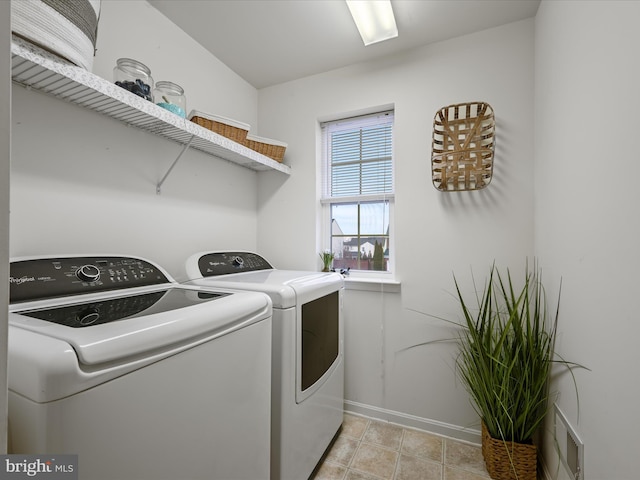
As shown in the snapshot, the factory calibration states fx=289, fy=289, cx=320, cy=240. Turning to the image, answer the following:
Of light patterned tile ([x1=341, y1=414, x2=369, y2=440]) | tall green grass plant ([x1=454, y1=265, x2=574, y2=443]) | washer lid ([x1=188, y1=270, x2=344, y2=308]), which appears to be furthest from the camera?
light patterned tile ([x1=341, y1=414, x2=369, y2=440])

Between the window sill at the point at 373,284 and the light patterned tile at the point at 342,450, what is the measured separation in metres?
0.94

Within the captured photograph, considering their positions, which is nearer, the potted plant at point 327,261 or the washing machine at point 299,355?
the washing machine at point 299,355

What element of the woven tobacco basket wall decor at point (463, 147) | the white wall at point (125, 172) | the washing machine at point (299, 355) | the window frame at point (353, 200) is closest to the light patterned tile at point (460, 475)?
the washing machine at point (299, 355)

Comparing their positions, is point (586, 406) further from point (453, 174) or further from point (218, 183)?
point (218, 183)

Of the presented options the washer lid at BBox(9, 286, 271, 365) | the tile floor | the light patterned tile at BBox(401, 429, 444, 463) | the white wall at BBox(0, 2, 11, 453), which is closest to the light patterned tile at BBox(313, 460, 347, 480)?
the tile floor

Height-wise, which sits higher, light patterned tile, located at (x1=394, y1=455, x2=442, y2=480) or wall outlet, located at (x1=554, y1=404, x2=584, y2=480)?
wall outlet, located at (x1=554, y1=404, x2=584, y2=480)

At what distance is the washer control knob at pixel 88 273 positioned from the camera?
106 cm

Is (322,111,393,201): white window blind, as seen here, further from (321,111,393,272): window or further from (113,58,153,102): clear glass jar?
(113,58,153,102): clear glass jar

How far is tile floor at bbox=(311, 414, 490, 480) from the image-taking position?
1531 mm

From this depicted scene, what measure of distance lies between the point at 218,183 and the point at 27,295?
1.28 metres

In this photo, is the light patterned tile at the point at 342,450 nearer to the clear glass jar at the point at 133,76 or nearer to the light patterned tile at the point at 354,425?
the light patterned tile at the point at 354,425

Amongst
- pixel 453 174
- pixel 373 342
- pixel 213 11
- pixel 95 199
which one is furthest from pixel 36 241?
pixel 453 174

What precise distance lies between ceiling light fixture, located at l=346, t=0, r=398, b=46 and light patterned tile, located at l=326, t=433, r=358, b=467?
2423mm

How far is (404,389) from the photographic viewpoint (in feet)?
6.37
